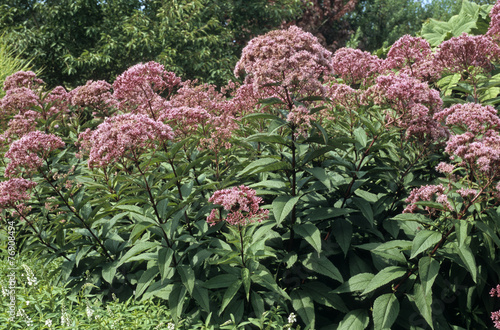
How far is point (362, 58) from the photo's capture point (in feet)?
17.1

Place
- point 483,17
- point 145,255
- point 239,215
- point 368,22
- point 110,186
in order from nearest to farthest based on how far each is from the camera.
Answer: point 239,215, point 145,255, point 110,186, point 483,17, point 368,22

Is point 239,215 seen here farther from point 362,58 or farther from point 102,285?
point 362,58

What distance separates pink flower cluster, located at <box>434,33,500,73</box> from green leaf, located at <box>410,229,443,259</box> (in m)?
2.15

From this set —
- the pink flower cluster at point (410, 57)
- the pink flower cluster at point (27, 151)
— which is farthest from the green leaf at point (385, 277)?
the pink flower cluster at point (27, 151)

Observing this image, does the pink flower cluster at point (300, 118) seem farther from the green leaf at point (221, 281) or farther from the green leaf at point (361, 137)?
the green leaf at point (221, 281)

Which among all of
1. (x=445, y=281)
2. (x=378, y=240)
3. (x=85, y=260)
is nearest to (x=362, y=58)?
(x=378, y=240)

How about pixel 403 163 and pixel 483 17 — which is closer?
pixel 403 163

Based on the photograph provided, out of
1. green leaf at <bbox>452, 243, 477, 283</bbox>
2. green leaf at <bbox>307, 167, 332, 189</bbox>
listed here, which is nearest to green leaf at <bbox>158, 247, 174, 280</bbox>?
green leaf at <bbox>307, 167, 332, 189</bbox>

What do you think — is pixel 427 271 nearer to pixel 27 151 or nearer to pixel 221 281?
pixel 221 281

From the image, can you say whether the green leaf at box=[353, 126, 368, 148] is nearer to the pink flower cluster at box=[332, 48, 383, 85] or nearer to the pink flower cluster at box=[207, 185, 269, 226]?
the pink flower cluster at box=[207, 185, 269, 226]

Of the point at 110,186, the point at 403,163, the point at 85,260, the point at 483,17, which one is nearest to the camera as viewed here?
the point at 403,163

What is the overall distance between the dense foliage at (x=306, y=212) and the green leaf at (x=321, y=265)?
1cm

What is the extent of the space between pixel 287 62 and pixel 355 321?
2087 millimetres

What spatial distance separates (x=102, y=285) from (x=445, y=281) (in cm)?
306
